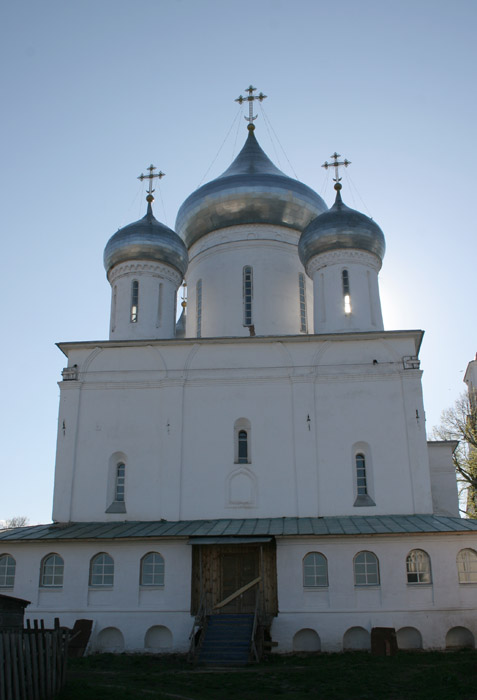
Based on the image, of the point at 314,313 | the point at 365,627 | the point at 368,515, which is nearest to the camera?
the point at 365,627

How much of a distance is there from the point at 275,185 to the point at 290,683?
13359 mm

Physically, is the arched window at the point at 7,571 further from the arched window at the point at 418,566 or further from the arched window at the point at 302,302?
the arched window at the point at 302,302

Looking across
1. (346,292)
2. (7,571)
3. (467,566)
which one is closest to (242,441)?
(346,292)

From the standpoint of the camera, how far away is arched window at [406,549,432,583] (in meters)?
13.4

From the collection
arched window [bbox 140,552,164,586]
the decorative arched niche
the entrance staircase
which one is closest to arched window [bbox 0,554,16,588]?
arched window [bbox 140,552,164,586]

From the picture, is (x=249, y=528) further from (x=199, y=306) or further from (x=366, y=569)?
(x=199, y=306)

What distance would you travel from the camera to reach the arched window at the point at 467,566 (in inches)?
527

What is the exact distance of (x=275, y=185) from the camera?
64.2 ft

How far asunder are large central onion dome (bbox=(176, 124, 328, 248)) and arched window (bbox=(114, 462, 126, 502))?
7.56 m

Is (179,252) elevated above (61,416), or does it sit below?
above

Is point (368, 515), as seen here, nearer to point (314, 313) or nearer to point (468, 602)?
point (468, 602)

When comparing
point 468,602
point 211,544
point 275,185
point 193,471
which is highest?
point 275,185

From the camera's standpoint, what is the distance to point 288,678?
10.4m

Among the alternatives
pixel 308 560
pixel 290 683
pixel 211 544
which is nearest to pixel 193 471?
pixel 211 544
